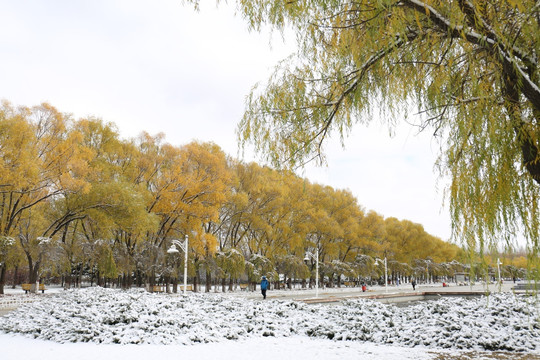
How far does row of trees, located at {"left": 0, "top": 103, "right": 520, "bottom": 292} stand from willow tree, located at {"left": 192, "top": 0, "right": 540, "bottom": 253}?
31.6ft

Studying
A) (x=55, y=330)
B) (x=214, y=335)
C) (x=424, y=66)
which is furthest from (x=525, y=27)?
(x=55, y=330)

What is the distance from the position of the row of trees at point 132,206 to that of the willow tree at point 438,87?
9647mm

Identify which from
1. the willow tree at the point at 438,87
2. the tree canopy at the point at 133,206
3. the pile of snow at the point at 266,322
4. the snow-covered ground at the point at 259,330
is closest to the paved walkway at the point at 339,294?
the tree canopy at the point at 133,206

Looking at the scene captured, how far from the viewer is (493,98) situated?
4422mm

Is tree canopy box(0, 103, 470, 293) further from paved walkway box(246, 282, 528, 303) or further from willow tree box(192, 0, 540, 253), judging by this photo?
willow tree box(192, 0, 540, 253)

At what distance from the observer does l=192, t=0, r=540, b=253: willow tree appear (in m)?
3.97

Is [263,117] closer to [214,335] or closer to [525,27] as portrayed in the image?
[525,27]

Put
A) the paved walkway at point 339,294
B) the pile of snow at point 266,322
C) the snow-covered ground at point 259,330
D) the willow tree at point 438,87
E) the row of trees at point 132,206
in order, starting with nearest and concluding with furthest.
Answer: the willow tree at point 438,87, the snow-covered ground at point 259,330, the pile of snow at point 266,322, the row of trees at point 132,206, the paved walkway at point 339,294

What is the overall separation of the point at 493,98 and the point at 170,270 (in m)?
27.3

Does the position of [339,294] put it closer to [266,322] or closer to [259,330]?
[266,322]

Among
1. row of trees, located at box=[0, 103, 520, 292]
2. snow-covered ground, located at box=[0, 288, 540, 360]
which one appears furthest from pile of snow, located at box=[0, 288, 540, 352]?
row of trees, located at box=[0, 103, 520, 292]

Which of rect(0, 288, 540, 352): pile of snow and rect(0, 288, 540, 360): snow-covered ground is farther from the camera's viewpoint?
rect(0, 288, 540, 352): pile of snow

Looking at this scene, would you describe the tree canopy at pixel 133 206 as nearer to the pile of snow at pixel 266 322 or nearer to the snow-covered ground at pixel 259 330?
the pile of snow at pixel 266 322

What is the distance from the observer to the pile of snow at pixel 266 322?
8734mm
